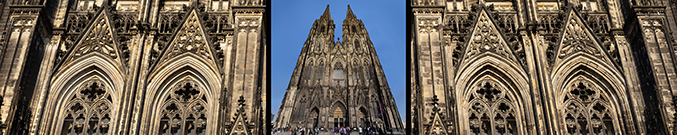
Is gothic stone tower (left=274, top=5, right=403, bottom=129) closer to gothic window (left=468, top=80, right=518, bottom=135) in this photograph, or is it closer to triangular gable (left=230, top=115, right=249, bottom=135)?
gothic window (left=468, top=80, right=518, bottom=135)

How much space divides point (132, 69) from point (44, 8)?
152 inches

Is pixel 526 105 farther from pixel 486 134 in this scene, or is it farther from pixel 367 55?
pixel 367 55

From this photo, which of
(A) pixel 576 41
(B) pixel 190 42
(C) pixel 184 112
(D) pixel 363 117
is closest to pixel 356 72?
(D) pixel 363 117

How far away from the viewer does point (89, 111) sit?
2362 centimetres

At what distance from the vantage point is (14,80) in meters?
22.2

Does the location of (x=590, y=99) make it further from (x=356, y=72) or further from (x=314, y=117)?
(x=356, y=72)

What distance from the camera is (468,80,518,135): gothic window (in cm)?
2366

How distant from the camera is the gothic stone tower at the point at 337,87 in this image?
63719 millimetres

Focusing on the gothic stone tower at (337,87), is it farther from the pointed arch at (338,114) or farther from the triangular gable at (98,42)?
the triangular gable at (98,42)

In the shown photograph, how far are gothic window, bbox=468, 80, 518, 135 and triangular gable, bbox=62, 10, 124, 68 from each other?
12.5m

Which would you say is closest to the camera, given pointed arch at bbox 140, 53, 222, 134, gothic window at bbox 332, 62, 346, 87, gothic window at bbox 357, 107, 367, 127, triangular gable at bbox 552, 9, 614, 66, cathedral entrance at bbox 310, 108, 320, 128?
pointed arch at bbox 140, 53, 222, 134

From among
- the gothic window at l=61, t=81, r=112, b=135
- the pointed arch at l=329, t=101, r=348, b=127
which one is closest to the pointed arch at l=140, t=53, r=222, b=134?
the gothic window at l=61, t=81, r=112, b=135

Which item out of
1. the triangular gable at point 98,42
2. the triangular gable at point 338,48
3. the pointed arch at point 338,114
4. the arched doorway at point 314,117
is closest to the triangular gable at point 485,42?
the triangular gable at point 98,42

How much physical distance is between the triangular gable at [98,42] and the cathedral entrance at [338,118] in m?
39.0
